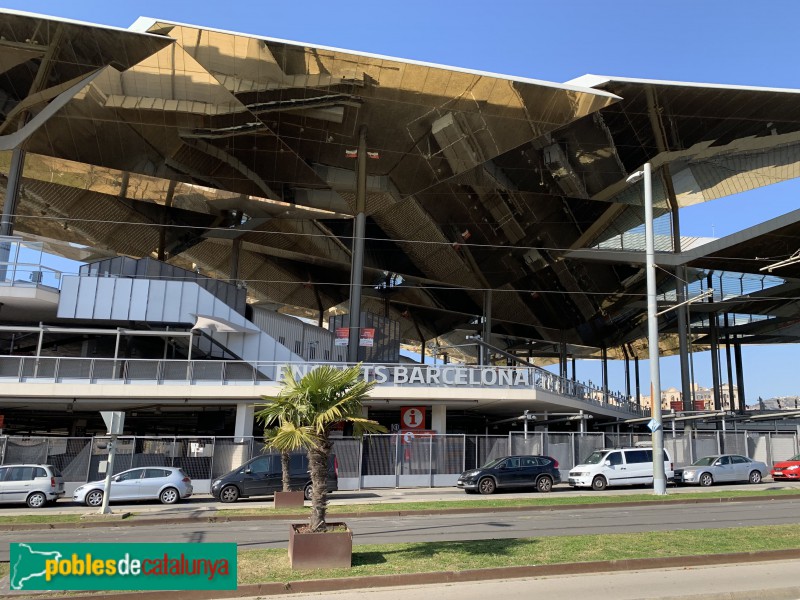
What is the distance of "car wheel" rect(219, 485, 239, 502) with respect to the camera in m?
24.8

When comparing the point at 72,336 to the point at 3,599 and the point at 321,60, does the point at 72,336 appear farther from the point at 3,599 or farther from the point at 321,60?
the point at 3,599

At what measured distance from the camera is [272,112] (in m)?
37.7

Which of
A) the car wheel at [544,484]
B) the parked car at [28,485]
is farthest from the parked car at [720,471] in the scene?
the parked car at [28,485]

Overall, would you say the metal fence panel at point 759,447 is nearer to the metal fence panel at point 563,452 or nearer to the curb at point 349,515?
the metal fence panel at point 563,452

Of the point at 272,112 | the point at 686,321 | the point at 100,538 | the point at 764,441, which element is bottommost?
the point at 100,538

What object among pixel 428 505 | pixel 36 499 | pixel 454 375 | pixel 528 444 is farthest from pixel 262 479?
pixel 528 444

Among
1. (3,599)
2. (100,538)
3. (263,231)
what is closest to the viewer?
(3,599)

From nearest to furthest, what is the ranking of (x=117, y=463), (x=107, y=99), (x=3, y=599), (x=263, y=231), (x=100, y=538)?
1. (x=3, y=599)
2. (x=100, y=538)
3. (x=117, y=463)
4. (x=107, y=99)
5. (x=263, y=231)

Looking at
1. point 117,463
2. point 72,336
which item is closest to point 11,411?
point 72,336

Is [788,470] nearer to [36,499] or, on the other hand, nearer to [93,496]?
[93,496]

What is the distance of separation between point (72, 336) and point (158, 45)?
18220 mm

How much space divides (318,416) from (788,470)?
2821 centimetres

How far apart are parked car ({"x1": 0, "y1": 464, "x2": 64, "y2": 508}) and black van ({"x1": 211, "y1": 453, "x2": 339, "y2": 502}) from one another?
235 inches

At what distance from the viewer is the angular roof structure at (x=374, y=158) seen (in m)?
35.6
